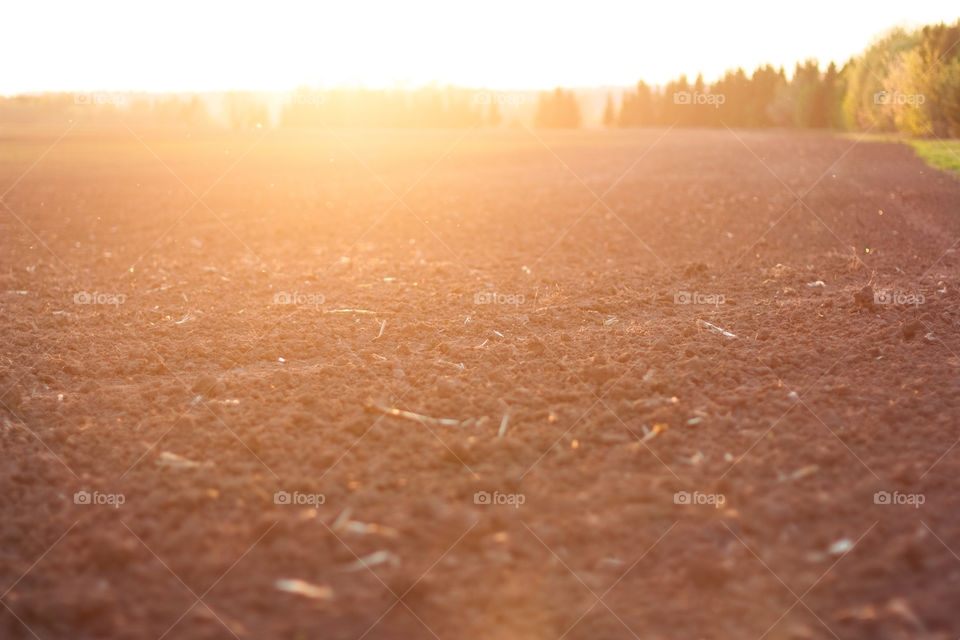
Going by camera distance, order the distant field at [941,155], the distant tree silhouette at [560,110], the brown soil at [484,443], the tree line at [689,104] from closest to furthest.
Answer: the brown soil at [484,443] < the distant field at [941,155] < the tree line at [689,104] < the distant tree silhouette at [560,110]

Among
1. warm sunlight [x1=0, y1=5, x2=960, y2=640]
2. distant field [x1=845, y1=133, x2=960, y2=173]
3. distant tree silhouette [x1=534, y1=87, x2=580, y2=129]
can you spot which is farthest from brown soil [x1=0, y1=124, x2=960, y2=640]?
distant tree silhouette [x1=534, y1=87, x2=580, y2=129]

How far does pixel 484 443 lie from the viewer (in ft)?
13.6

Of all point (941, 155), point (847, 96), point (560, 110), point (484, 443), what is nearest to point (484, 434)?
point (484, 443)

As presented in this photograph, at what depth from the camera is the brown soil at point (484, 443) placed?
9.67 feet

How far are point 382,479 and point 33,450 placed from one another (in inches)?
92.4

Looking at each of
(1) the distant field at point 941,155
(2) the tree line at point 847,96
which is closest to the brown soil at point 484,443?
(1) the distant field at point 941,155

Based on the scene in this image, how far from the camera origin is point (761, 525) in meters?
3.36

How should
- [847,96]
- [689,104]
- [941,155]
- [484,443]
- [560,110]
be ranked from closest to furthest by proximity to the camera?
1. [484,443]
2. [941,155]
3. [847,96]
4. [689,104]
5. [560,110]

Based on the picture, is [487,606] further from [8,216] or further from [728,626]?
[8,216]

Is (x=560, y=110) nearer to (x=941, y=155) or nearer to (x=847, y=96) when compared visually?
(x=847, y=96)

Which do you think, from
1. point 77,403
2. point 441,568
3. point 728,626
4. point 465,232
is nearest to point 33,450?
point 77,403

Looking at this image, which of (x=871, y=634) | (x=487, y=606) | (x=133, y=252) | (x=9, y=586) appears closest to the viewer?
(x=871, y=634)

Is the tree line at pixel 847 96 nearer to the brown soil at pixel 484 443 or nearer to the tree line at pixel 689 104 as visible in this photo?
the tree line at pixel 689 104

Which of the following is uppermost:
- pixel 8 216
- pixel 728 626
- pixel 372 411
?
pixel 8 216
